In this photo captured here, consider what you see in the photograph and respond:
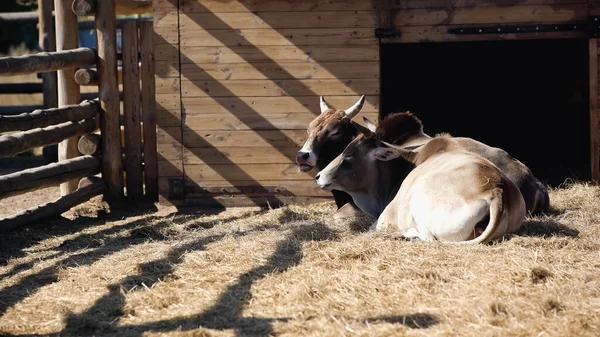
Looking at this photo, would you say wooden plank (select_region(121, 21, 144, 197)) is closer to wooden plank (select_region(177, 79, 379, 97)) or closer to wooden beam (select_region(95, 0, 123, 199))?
wooden beam (select_region(95, 0, 123, 199))

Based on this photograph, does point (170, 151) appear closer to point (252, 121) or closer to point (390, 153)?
point (252, 121)

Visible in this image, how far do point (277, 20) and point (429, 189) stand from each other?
140 inches

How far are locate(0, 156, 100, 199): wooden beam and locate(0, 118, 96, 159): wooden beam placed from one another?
0.25 m

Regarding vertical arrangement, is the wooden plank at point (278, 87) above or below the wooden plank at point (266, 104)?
above

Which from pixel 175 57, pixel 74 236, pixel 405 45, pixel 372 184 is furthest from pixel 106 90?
pixel 405 45

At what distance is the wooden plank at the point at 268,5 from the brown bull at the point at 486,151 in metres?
1.43

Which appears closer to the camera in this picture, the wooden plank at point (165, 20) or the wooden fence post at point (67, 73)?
the wooden plank at point (165, 20)

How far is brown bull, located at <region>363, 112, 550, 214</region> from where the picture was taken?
8.74 m

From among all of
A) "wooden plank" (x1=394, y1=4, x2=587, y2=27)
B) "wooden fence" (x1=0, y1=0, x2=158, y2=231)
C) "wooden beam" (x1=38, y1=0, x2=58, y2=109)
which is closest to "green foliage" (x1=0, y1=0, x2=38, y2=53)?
"wooden beam" (x1=38, y1=0, x2=58, y2=109)

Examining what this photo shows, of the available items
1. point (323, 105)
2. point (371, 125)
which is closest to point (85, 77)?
point (323, 105)

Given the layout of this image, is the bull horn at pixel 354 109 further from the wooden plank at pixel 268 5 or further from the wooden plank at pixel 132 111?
the wooden plank at pixel 132 111

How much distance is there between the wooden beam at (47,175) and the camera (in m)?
9.12

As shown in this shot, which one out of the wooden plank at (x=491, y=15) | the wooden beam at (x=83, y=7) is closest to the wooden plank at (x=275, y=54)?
the wooden plank at (x=491, y=15)

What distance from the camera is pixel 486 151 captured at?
29.7ft
